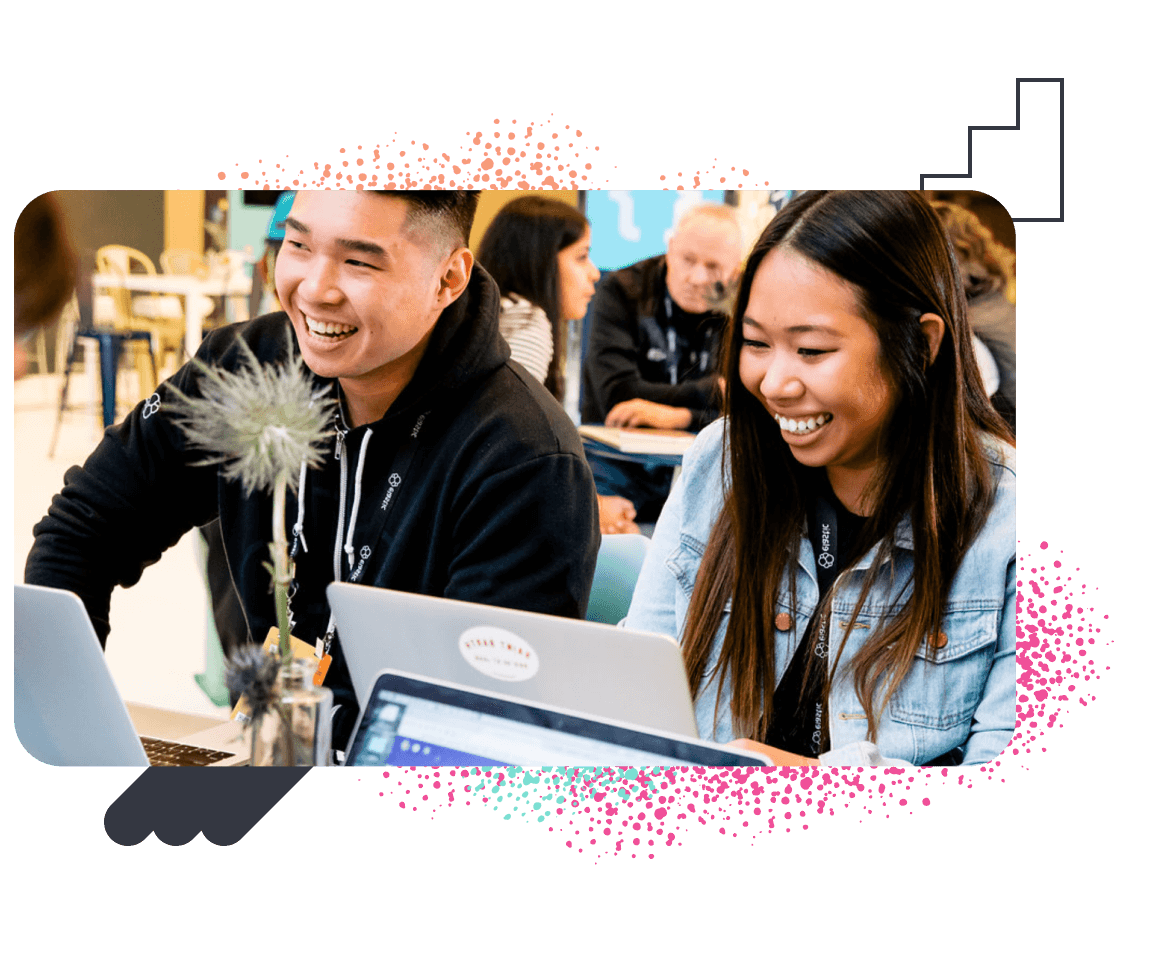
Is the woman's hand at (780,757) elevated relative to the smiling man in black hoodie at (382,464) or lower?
lower

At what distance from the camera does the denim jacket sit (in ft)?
6.70

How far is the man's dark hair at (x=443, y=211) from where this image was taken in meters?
2.09

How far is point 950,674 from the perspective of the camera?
6.70ft

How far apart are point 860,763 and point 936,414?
1.93 ft

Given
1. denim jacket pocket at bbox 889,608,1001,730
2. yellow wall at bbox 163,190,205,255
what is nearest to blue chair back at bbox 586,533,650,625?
denim jacket pocket at bbox 889,608,1001,730

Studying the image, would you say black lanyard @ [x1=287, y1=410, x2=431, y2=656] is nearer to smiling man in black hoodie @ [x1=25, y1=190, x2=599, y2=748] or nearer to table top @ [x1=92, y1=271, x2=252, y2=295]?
smiling man in black hoodie @ [x1=25, y1=190, x2=599, y2=748]

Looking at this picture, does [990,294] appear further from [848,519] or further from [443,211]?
[443,211]

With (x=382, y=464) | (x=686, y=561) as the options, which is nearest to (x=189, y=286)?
(x=382, y=464)

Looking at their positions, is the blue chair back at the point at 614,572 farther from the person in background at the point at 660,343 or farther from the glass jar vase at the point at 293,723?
the glass jar vase at the point at 293,723

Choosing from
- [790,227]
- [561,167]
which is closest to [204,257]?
[561,167]

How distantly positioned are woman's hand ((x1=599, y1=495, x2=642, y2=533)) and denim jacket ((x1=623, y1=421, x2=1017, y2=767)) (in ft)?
0.58

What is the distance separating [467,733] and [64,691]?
70 cm

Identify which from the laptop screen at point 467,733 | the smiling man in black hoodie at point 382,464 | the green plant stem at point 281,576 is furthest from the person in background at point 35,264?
the laptop screen at point 467,733

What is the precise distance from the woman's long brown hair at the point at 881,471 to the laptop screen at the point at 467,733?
0.28 metres
